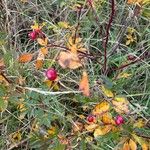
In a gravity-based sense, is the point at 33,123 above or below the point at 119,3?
below

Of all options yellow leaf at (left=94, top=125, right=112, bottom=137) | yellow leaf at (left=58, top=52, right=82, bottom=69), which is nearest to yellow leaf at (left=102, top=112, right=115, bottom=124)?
yellow leaf at (left=94, top=125, right=112, bottom=137)

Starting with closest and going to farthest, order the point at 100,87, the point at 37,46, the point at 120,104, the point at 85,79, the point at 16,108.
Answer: the point at 85,79, the point at 120,104, the point at 100,87, the point at 16,108, the point at 37,46

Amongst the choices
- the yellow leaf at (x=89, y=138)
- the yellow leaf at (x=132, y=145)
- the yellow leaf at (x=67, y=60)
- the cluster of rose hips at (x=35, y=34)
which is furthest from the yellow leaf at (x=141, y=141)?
the cluster of rose hips at (x=35, y=34)

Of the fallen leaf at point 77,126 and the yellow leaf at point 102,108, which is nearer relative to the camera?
the yellow leaf at point 102,108

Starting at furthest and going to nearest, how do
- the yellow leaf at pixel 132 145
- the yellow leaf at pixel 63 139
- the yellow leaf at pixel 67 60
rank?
the yellow leaf at pixel 63 139 → the yellow leaf at pixel 132 145 → the yellow leaf at pixel 67 60

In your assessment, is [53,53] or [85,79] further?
[53,53]

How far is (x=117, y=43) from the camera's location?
55.4 inches

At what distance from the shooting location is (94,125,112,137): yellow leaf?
1039 mm

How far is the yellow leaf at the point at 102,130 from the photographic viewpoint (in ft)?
3.41

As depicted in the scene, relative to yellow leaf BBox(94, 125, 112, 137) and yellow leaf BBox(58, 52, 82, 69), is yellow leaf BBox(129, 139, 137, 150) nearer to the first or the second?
yellow leaf BBox(94, 125, 112, 137)

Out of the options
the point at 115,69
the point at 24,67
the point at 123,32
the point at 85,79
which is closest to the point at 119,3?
the point at 123,32

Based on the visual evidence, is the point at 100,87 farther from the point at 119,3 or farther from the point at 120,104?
the point at 119,3

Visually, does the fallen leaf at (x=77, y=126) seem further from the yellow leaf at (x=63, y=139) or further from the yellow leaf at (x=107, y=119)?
the yellow leaf at (x=107, y=119)

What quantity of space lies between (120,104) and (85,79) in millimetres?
258
